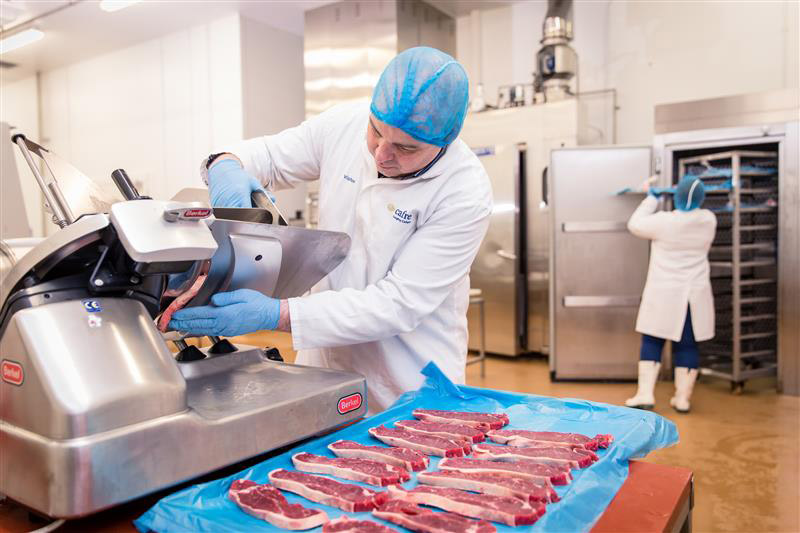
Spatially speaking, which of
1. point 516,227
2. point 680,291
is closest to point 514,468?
point 680,291

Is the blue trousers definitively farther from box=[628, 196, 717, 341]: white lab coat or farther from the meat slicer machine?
the meat slicer machine

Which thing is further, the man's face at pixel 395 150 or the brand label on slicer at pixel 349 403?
the man's face at pixel 395 150

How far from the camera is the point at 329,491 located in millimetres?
1000

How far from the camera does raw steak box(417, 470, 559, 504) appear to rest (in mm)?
974

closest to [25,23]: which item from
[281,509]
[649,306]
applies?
[649,306]

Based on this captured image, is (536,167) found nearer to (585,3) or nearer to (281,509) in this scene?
(585,3)

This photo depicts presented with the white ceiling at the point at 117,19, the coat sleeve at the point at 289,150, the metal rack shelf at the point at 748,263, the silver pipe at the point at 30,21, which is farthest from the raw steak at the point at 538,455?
the silver pipe at the point at 30,21

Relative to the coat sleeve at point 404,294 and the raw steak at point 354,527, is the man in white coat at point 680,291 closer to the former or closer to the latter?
the coat sleeve at point 404,294

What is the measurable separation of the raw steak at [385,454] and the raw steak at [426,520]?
15cm

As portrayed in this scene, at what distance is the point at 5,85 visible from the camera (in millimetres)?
9188

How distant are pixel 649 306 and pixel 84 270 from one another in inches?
173

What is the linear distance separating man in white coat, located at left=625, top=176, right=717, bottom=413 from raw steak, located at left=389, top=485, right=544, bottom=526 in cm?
385

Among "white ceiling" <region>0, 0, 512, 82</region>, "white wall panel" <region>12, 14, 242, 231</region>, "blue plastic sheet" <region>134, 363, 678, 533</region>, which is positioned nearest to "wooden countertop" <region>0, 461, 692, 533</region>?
"blue plastic sheet" <region>134, 363, 678, 533</region>

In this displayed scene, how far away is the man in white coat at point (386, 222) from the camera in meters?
1.36
